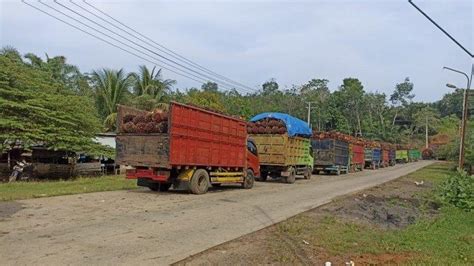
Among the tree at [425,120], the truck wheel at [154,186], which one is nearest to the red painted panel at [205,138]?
the truck wheel at [154,186]

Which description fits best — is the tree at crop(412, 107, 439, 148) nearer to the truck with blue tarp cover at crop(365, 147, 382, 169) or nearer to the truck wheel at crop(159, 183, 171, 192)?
the truck with blue tarp cover at crop(365, 147, 382, 169)

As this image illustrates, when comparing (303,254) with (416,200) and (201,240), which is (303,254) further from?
(416,200)

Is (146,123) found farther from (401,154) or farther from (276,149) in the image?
(401,154)

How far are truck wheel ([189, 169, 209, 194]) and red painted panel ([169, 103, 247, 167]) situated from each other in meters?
0.34

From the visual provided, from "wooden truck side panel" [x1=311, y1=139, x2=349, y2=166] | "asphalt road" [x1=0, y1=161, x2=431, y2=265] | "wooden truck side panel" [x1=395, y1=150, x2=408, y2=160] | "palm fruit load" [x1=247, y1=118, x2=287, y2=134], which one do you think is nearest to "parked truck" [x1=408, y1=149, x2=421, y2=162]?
"wooden truck side panel" [x1=395, y1=150, x2=408, y2=160]

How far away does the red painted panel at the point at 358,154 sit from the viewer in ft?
129

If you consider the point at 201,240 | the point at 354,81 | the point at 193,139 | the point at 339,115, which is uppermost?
the point at 354,81

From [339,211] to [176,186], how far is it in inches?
226

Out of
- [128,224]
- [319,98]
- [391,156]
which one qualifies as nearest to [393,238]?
[128,224]

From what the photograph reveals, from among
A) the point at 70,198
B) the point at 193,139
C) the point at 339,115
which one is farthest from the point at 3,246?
the point at 339,115

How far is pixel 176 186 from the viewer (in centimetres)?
1571

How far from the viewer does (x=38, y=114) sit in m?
21.3

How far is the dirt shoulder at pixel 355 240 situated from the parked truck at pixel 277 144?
9755mm

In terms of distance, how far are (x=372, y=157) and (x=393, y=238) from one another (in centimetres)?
4099
